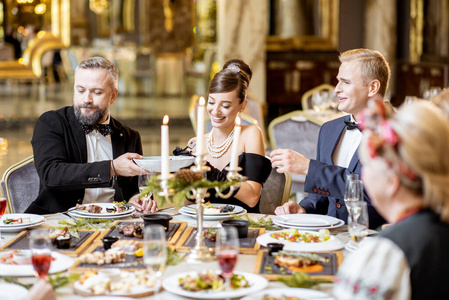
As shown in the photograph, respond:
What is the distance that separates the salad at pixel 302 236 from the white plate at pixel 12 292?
40.7 inches

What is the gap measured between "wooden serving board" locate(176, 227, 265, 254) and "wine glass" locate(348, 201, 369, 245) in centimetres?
37

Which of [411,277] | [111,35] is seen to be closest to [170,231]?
[411,277]

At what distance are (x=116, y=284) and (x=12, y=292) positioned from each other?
→ 0.32m

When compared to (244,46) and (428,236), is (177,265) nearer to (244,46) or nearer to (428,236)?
(428,236)

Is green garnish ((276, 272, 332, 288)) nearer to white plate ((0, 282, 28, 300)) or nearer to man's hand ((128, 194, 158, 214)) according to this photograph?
white plate ((0, 282, 28, 300))

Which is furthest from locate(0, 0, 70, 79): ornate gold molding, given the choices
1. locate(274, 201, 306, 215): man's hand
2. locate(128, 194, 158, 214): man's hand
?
locate(274, 201, 306, 215): man's hand

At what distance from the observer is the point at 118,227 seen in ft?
9.34

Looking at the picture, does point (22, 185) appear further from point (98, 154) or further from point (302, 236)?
point (302, 236)

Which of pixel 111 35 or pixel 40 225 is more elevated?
pixel 111 35

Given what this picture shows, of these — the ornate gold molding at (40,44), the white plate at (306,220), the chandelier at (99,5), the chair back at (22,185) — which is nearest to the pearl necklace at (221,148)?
the white plate at (306,220)

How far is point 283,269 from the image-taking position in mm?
2266

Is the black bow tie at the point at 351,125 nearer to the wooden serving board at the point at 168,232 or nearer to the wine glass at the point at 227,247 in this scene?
the wooden serving board at the point at 168,232

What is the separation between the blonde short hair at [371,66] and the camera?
345 centimetres

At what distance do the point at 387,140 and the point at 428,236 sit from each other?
261 mm
